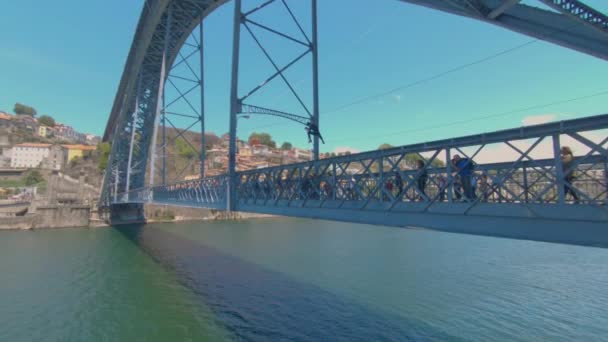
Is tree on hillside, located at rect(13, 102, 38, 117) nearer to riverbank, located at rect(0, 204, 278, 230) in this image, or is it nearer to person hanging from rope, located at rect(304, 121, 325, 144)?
riverbank, located at rect(0, 204, 278, 230)

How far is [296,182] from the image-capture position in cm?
794

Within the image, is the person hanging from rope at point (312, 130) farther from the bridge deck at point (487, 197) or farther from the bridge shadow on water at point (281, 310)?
the bridge shadow on water at point (281, 310)

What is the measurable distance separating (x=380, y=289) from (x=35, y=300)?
45.0ft

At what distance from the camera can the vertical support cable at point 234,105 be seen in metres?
9.82

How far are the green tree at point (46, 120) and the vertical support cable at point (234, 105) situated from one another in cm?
14620

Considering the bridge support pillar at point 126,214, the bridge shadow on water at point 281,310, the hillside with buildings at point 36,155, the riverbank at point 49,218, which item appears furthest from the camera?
the hillside with buildings at point 36,155

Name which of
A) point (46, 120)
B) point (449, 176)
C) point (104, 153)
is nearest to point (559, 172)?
point (449, 176)

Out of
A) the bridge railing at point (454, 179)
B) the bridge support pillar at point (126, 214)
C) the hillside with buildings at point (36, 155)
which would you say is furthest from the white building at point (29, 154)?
the bridge railing at point (454, 179)

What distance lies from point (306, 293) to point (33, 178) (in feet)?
242

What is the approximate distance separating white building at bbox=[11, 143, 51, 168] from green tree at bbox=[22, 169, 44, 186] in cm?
1797

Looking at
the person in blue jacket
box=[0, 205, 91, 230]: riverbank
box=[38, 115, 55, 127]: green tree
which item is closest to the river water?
the person in blue jacket

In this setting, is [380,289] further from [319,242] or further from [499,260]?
[319,242]

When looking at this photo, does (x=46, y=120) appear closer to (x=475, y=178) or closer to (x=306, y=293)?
(x=306, y=293)

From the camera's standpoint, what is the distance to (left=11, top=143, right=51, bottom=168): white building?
3155 inches
